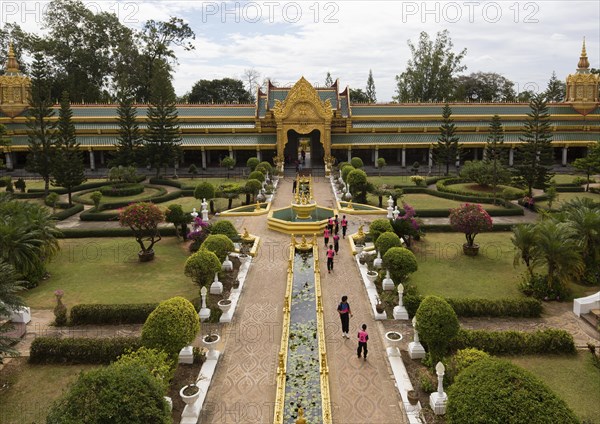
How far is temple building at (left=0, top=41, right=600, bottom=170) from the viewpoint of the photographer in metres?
44.8

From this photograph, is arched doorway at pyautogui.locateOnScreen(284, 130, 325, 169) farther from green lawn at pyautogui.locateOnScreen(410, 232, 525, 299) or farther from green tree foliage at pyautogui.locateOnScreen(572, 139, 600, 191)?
green lawn at pyautogui.locateOnScreen(410, 232, 525, 299)

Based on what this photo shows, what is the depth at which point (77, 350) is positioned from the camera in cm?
1316

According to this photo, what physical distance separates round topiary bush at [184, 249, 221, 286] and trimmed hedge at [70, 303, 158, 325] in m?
1.54

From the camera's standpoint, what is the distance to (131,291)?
18.2 m

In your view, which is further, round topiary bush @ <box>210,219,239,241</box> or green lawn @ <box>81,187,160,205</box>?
green lawn @ <box>81,187,160,205</box>

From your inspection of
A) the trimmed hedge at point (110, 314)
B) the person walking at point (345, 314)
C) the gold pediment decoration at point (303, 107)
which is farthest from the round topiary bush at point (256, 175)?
the person walking at point (345, 314)

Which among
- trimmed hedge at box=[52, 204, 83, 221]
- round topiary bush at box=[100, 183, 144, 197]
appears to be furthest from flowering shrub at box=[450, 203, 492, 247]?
round topiary bush at box=[100, 183, 144, 197]

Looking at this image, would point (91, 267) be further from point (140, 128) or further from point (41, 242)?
point (140, 128)

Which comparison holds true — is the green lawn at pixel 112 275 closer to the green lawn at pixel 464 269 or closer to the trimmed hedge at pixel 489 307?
the trimmed hedge at pixel 489 307

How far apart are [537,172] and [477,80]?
51447 mm

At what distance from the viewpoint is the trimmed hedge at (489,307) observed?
15703 mm

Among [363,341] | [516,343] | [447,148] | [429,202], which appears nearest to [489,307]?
[516,343]

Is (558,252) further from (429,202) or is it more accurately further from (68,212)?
(68,212)

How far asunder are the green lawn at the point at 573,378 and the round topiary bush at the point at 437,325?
228cm
